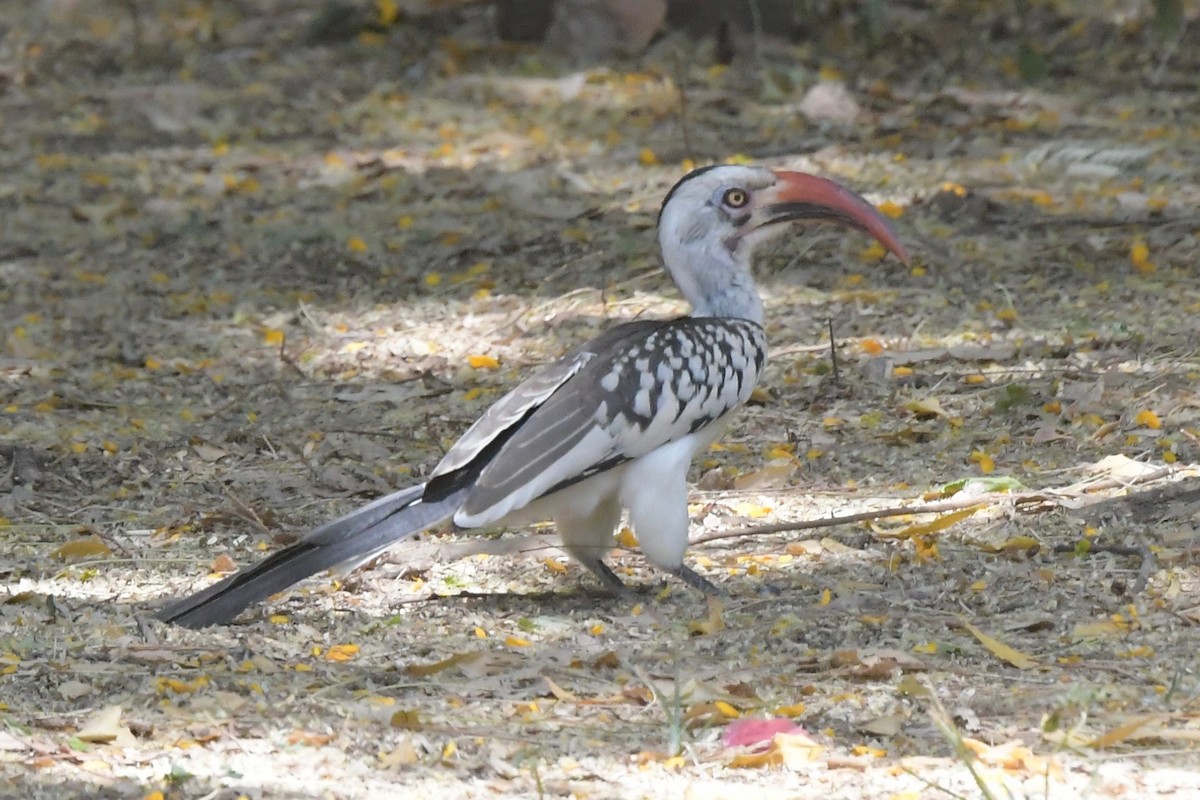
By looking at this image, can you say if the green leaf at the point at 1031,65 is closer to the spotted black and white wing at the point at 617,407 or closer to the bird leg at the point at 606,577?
the spotted black and white wing at the point at 617,407

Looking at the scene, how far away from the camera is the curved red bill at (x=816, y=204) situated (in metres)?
4.75

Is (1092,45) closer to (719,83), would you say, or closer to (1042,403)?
(719,83)

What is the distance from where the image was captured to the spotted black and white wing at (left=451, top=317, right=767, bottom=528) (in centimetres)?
406

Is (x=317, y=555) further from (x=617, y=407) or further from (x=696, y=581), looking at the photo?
(x=696, y=581)

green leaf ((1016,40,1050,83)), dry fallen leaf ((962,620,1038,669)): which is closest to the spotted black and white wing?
dry fallen leaf ((962,620,1038,669))

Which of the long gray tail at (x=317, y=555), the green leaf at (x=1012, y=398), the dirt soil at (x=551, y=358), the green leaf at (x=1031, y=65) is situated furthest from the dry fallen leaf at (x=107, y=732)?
the green leaf at (x=1031, y=65)

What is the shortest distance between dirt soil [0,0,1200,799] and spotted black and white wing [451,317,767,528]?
0.99 feet

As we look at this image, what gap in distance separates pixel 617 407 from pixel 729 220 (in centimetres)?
76

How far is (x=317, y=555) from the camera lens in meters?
3.93

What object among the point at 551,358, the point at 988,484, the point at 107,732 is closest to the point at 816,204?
the point at 988,484

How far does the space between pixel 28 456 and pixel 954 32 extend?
564 cm

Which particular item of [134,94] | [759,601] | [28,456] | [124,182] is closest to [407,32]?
[134,94]

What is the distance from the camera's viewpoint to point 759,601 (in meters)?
4.17

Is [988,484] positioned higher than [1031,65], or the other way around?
[1031,65]
